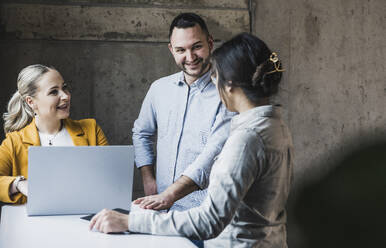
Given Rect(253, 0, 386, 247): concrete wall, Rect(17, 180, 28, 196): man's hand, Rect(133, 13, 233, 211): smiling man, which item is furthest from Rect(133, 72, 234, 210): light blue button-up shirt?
Rect(253, 0, 386, 247): concrete wall

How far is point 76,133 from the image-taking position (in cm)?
267

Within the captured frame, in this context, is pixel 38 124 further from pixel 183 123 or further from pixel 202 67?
pixel 202 67

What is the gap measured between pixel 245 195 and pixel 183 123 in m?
1.26

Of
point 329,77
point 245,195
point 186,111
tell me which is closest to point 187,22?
point 186,111

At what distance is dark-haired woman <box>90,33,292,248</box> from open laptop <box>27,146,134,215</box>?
23cm

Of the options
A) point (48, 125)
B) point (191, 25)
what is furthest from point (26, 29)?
point (191, 25)

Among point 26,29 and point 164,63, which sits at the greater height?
point 26,29

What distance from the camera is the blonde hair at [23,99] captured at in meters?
2.67

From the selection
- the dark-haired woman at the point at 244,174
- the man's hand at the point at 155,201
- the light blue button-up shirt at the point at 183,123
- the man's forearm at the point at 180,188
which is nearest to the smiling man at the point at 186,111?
the light blue button-up shirt at the point at 183,123

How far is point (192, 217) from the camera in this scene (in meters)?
1.54

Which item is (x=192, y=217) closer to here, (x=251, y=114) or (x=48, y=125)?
(x=251, y=114)

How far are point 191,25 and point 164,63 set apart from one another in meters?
0.92

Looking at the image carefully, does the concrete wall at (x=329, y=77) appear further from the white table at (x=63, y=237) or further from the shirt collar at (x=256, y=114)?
the white table at (x=63, y=237)

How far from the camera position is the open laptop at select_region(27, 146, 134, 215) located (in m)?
1.84
